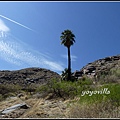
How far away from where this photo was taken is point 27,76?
230 feet

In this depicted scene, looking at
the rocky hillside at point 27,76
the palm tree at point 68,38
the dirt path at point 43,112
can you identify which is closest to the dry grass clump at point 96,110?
the dirt path at point 43,112

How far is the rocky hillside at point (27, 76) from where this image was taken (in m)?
63.2

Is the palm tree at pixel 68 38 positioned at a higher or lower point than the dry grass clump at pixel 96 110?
higher

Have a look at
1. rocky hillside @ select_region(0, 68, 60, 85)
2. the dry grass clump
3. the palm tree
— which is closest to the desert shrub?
the dry grass clump

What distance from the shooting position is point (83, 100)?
1117 cm

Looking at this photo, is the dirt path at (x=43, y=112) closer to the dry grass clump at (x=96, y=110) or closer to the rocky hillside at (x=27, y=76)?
the dry grass clump at (x=96, y=110)

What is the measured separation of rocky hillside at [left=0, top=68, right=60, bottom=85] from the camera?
207 ft

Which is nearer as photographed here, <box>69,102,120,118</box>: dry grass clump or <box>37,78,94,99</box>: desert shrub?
<box>69,102,120,118</box>: dry grass clump

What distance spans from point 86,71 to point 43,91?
38791mm

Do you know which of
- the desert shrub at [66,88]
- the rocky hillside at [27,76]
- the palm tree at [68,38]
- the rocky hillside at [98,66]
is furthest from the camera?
the rocky hillside at [27,76]

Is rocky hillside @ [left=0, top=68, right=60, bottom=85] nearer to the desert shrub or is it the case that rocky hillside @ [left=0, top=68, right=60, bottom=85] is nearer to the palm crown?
the palm crown

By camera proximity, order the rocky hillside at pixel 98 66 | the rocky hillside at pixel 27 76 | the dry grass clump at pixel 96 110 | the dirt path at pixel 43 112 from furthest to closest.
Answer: the rocky hillside at pixel 27 76 < the rocky hillside at pixel 98 66 < the dirt path at pixel 43 112 < the dry grass clump at pixel 96 110

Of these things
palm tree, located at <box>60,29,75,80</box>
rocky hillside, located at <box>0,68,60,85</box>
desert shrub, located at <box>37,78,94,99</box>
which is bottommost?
desert shrub, located at <box>37,78,94,99</box>

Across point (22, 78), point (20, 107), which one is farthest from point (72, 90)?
point (22, 78)
